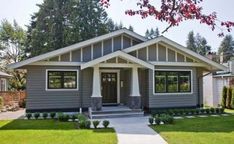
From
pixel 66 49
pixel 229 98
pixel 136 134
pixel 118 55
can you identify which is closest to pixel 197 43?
pixel 229 98

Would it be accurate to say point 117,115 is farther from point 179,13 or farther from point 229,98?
point 179,13

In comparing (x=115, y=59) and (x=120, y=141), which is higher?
(x=115, y=59)

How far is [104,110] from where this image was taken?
1463 cm

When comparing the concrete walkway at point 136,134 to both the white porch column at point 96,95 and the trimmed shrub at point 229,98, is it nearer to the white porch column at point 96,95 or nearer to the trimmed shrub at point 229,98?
the white porch column at point 96,95

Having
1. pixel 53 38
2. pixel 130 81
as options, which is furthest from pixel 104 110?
pixel 53 38

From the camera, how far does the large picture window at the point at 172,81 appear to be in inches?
640

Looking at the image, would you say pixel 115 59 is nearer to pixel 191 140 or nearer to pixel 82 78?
pixel 82 78

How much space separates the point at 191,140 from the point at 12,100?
55.4 ft

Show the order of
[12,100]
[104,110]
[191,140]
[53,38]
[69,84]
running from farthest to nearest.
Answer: [53,38] < [12,100] < [69,84] < [104,110] < [191,140]

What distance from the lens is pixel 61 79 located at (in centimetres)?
1550

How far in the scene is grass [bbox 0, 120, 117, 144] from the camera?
27.5ft

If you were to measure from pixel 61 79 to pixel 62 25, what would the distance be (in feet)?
73.2

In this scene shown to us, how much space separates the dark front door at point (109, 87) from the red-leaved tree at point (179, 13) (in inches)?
526

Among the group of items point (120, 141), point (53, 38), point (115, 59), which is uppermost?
point (53, 38)
